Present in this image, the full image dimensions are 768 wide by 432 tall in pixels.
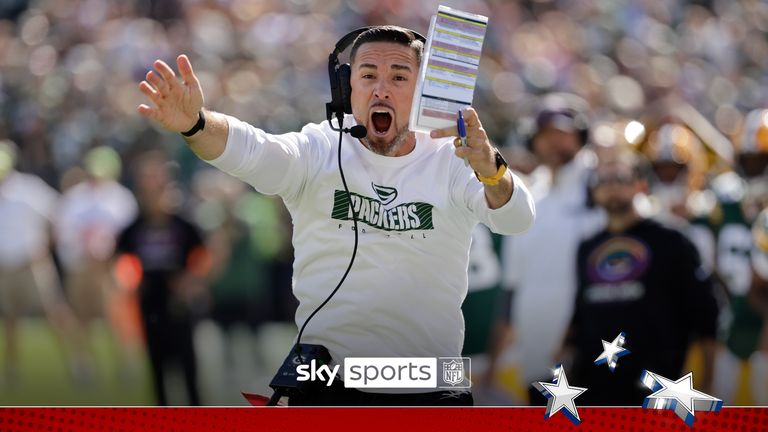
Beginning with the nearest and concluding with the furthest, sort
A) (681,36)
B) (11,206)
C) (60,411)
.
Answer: (60,411) → (11,206) → (681,36)

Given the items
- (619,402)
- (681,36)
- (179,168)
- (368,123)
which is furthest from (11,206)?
(681,36)

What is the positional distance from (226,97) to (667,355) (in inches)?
273

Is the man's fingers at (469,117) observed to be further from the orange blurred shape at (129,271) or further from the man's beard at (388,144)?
the orange blurred shape at (129,271)

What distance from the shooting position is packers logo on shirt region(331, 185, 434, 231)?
414 centimetres

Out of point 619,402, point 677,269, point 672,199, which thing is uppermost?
point 672,199

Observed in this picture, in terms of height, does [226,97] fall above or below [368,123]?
above

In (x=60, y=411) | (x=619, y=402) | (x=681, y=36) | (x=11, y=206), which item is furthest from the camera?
(x=681, y=36)

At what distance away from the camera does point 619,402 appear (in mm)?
6562

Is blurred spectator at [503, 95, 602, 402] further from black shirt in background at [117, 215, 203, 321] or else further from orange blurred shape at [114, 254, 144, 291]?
orange blurred shape at [114, 254, 144, 291]

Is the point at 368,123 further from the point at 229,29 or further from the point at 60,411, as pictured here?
the point at 229,29

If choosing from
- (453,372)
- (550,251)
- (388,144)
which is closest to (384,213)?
(388,144)

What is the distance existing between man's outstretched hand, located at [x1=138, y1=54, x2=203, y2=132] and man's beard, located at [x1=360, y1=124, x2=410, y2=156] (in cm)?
58

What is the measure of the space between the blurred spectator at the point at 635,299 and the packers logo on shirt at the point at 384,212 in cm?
258

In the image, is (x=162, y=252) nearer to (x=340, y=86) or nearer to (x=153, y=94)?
(x=340, y=86)
